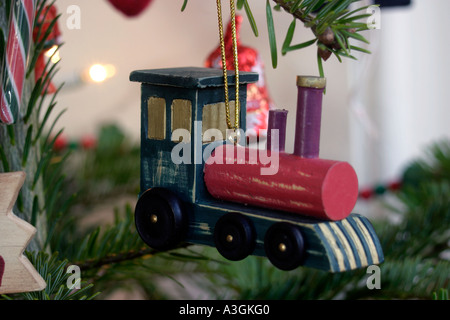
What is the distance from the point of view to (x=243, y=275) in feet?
1.84

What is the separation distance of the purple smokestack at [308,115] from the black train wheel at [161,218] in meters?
0.08

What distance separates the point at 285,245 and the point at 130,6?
333 mm

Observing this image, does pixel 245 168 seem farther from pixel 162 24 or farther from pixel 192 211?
pixel 162 24

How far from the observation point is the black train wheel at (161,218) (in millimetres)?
362

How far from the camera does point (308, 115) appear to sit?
0.33 metres

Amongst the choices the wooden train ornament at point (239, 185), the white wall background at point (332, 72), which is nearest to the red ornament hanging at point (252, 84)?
the wooden train ornament at point (239, 185)

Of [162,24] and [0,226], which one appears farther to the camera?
[162,24]

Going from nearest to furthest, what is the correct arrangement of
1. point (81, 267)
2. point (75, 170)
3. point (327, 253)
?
1. point (327, 253)
2. point (81, 267)
3. point (75, 170)

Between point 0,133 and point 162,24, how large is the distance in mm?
792

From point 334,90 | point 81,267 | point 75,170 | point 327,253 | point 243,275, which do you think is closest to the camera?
point 327,253

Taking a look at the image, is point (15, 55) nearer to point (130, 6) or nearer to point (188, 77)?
point (188, 77)
